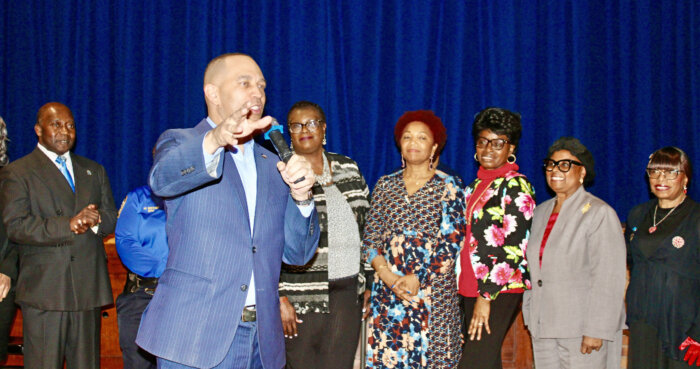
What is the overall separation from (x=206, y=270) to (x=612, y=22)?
13.7 feet

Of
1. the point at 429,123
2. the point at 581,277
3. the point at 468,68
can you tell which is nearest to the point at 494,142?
the point at 429,123

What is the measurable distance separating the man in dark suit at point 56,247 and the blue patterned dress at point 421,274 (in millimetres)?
1713

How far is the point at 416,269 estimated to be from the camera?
3.02 m

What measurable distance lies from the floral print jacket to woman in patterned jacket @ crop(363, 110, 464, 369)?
120 millimetres

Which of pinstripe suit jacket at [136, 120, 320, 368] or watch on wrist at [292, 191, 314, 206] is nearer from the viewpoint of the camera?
pinstripe suit jacket at [136, 120, 320, 368]

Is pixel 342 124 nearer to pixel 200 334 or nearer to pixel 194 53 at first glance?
pixel 194 53

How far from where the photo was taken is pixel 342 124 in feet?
15.2

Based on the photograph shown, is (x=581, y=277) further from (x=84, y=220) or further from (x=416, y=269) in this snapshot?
(x=84, y=220)

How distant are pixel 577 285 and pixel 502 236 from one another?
18.6 inches

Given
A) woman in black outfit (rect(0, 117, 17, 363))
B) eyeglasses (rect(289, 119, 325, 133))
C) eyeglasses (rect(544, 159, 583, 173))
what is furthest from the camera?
woman in black outfit (rect(0, 117, 17, 363))

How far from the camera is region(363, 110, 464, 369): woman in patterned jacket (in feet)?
9.82

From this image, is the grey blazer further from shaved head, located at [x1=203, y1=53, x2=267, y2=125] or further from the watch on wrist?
shaved head, located at [x1=203, y1=53, x2=267, y2=125]

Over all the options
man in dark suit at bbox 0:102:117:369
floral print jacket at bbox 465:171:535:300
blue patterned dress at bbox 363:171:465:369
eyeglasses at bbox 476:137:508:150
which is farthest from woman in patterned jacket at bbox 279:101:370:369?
man in dark suit at bbox 0:102:117:369

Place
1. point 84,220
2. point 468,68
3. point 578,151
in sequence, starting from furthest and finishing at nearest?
1. point 468,68
2. point 84,220
3. point 578,151
